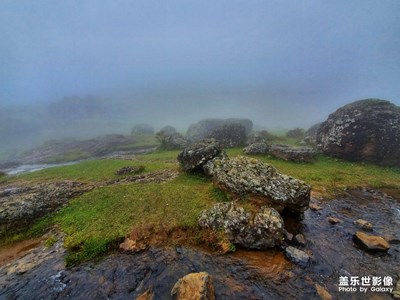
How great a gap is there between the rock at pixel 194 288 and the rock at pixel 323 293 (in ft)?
15.7

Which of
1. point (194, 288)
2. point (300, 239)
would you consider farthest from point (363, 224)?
point (194, 288)

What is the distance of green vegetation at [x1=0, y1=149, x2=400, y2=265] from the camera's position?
12719 mm

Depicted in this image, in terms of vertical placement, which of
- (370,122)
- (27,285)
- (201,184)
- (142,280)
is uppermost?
(370,122)

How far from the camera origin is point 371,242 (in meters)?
11.4

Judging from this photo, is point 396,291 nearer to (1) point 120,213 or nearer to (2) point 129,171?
(1) point 120,213

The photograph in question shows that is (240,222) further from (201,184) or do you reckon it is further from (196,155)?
(196,155)

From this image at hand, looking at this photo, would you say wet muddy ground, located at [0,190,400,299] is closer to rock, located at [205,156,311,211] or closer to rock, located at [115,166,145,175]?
rock, located at [205,156,311,211]

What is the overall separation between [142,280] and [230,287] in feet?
14.4

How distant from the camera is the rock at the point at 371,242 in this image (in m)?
11.1

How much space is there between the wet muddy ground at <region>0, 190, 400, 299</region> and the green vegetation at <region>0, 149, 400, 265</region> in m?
1.12

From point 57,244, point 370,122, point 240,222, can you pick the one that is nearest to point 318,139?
point 370,122

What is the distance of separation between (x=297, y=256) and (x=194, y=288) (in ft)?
19.8

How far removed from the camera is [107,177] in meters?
27.1

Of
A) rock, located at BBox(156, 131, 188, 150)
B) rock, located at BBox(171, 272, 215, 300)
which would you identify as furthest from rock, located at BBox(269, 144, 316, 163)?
rock, located at BBox(156, 131, 188, 150)
